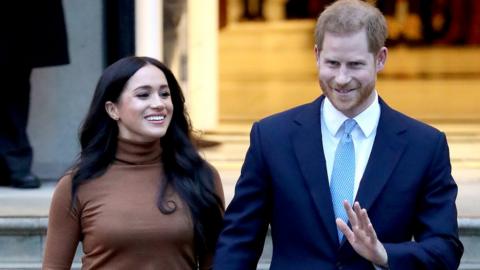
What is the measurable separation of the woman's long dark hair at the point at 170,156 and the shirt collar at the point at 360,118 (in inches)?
22.6

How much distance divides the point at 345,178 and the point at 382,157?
0.38ft

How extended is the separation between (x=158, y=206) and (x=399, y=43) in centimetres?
1084

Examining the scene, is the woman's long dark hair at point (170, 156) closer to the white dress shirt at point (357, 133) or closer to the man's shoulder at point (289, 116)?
the man's shoulder at point (289, 116)

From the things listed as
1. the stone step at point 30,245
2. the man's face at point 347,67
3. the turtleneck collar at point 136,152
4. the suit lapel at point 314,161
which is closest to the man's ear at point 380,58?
the man's face at point 347,67

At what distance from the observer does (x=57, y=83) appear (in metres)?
7.07

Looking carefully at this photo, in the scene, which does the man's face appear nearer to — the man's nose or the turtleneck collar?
the man's nose

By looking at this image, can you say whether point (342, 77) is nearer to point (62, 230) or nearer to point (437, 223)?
point (437, 223)

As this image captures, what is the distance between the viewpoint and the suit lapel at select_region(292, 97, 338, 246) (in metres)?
3.46

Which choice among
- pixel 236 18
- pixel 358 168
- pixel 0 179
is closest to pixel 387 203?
pixel 358 168

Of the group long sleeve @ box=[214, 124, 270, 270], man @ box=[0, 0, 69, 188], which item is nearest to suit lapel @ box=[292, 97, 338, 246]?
long sleeve @ box=[214, 124, 270, 270]

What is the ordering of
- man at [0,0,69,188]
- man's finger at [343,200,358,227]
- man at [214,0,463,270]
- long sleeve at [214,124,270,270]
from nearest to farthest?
man's finger at [343,200,358,227] → man at [214,0,463,270] → long sleeve at [214,124,270,270] → man at [0,0,69,188]

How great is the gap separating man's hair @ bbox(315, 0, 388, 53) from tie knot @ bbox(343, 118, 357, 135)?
0.75ft

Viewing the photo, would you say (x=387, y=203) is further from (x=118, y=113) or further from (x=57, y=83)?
(x=57, y=83)

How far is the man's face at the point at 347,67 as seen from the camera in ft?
10.9
